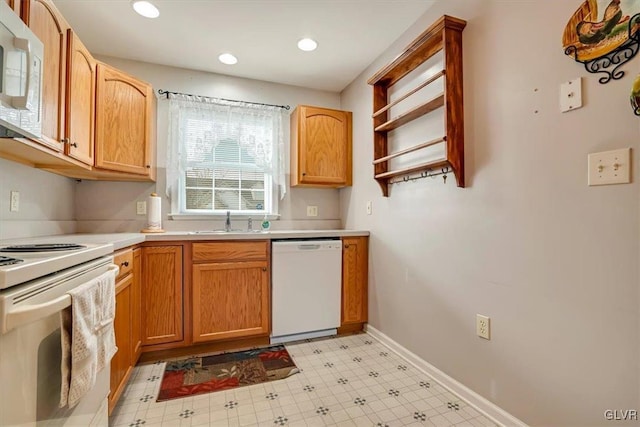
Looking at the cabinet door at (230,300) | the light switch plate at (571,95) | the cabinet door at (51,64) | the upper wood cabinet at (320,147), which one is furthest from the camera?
the upper wood cabinet at (320,147)

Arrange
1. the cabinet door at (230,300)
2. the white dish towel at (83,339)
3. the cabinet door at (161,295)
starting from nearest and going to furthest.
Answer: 1. the white dish towel at (83,339)
2. the cabinet door at (161,295)
3. the cabinet door at (230,300)

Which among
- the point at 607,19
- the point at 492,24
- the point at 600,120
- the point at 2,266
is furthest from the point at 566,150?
the point at 2,266

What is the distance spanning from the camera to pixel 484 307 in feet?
5.27

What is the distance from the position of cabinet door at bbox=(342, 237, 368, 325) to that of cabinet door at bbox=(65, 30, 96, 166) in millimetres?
1961

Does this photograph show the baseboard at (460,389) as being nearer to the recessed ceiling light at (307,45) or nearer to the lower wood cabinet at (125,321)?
the lower wood cabinet at (125,321)

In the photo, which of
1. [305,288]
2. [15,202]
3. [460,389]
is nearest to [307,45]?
[305,288]

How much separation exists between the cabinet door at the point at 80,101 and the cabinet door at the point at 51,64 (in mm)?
47

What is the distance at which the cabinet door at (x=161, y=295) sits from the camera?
6.95ft

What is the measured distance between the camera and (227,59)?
8.61 feet

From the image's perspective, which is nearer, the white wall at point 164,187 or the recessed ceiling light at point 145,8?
the recessed ceiling light at point 145,8

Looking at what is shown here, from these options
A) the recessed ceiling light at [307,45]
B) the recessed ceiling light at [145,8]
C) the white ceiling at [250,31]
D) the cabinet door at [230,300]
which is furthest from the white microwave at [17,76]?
the recessed ceiling light at [307,45]

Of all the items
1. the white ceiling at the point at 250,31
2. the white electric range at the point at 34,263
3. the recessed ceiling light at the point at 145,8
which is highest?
the white ceiling at the point at 250,31

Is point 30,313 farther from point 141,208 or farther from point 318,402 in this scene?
point 141,208

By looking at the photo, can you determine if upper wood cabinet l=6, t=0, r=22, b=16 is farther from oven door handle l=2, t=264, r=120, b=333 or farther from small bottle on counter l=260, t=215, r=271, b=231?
small bottle on counter l=260, t=215, r=271, b=231
